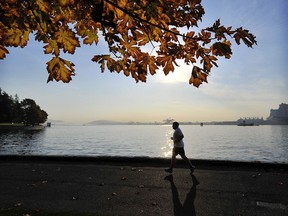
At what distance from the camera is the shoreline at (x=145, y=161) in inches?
480

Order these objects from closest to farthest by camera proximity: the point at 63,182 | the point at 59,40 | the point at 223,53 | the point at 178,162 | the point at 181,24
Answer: the point at 223,53 → the point at 59,40 → the point at 181,24 → the point at 63,182 → the point at 178,162

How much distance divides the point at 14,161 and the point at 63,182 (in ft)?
19.5

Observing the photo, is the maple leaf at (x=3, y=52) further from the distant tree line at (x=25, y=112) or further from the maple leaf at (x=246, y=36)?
the distant tree line at (x=25, y=112)

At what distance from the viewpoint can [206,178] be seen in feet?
34.2

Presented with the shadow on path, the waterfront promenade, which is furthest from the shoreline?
the shadow on path

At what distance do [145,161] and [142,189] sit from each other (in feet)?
14.2

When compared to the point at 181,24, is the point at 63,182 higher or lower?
lower

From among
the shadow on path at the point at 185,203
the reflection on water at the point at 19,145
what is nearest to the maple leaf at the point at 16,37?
the shadow on path at the point at 185,203

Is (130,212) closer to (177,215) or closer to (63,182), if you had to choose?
(177,215)

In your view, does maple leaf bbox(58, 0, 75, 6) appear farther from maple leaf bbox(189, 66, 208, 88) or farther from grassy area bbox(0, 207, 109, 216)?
grassy area bbox(0, 207, 109, 216)

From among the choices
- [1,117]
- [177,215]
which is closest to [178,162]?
[177,215]

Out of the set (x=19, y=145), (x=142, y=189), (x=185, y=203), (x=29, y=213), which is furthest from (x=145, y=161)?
(x=19, y=145)

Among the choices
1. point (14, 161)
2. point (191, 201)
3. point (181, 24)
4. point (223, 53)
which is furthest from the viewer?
point (14, 161)

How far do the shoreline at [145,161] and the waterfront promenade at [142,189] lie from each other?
4 cm
